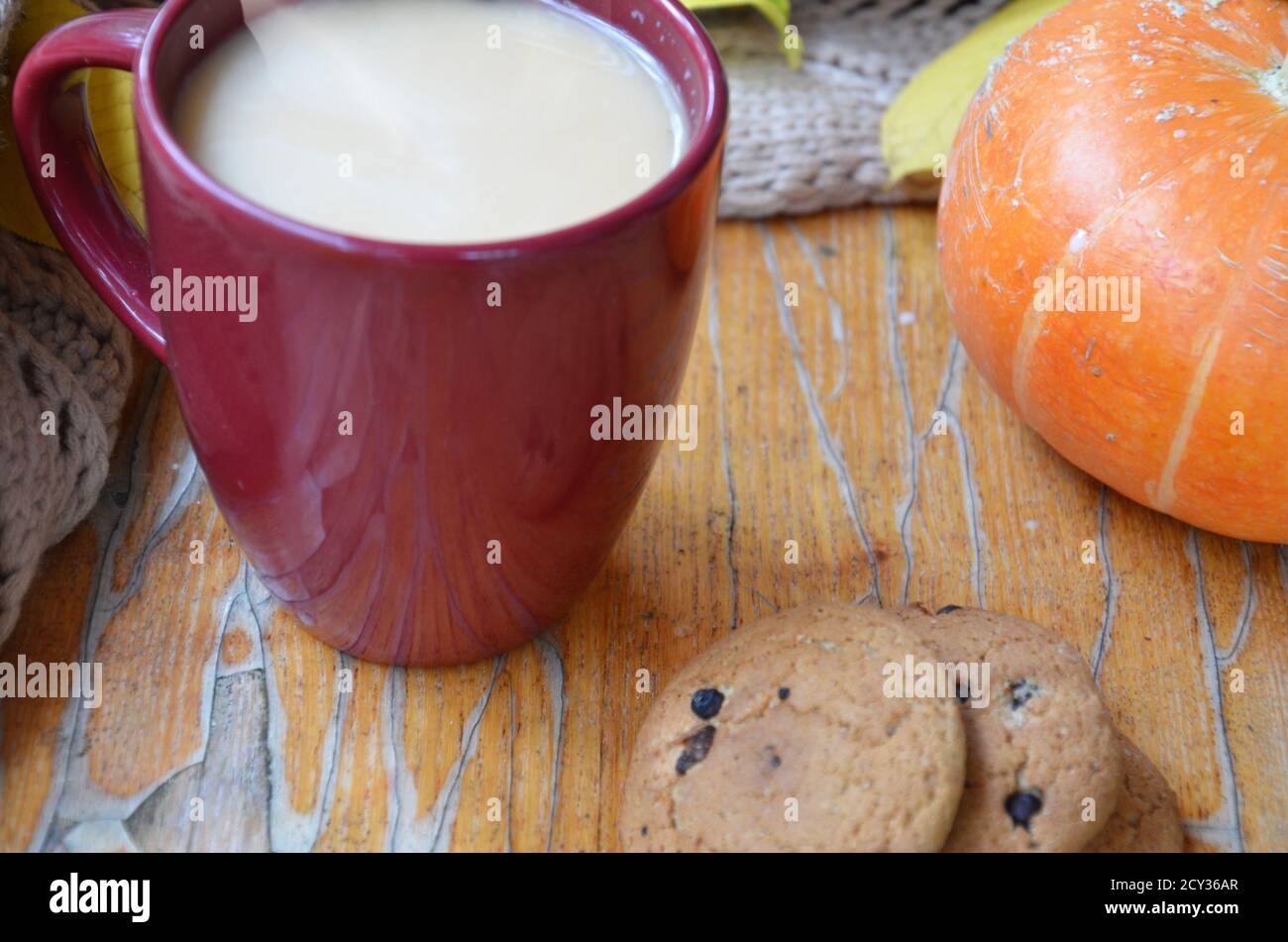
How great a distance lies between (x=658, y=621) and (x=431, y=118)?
377mm

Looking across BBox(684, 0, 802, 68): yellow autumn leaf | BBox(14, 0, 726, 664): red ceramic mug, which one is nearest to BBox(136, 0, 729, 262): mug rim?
BBox(14, 0, 726, 664): red ceramic mug

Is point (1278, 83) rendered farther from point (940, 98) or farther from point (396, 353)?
point (396, 353)

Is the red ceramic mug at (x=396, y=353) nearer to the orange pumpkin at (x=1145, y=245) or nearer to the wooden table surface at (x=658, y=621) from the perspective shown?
the wooden table surface at (x=658, y=621)

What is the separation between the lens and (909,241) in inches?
48.7

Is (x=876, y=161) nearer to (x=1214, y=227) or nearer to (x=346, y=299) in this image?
(x=1214, y=227)

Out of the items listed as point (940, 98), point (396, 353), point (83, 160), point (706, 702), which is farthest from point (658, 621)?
point (940, 98)

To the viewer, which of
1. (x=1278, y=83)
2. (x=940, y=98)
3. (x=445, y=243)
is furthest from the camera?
(x=940, y=98)

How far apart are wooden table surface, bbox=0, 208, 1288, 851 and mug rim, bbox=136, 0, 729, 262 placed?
1.17 feet

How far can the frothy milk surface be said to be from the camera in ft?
2.28

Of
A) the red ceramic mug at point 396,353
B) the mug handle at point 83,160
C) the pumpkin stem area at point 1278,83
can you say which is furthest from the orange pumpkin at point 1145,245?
the mug handle at point 83,160

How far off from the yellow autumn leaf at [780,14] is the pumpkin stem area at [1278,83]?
1.44 ft

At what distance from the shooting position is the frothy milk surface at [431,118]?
0.69 meters

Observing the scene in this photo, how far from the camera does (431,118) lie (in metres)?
0.74

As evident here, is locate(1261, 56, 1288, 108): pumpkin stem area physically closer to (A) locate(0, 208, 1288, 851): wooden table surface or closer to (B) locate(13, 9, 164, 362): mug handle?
(A) locate(0, 208, 1288, 851): wooden table surface
